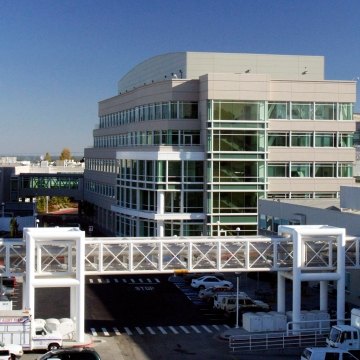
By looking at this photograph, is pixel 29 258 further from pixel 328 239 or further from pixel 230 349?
pixel 328 239

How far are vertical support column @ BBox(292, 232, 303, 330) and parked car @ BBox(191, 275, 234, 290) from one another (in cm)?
1260

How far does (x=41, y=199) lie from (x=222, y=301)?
7832 centimetres

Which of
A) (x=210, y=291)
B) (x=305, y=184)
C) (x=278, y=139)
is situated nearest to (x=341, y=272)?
(x=210, y=291)

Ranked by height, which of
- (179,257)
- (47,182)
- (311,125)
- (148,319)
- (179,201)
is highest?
(311,125)

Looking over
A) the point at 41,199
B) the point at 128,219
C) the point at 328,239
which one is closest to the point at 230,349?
the point at 328,239

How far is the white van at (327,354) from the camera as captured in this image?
2723 centimetres

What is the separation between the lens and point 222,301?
40.4 m

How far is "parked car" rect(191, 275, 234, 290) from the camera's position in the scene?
48.2 metres

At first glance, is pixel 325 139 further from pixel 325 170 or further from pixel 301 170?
pixel 301 170

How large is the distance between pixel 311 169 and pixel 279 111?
548cm

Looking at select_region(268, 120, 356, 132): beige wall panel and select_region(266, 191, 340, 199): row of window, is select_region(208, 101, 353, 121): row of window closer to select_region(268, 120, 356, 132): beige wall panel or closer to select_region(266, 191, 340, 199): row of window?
select_region(268, 120, 356, 132): beige wall panel

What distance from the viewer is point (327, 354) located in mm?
27359

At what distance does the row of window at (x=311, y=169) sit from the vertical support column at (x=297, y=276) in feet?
81.1

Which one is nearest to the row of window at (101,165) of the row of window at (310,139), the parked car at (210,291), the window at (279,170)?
the window at (279,170)
